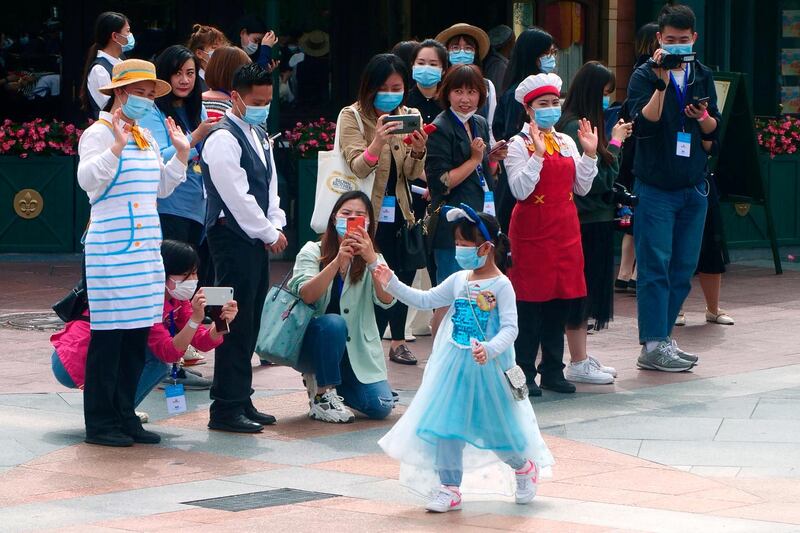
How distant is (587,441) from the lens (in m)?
8.05

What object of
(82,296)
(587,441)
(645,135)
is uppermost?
(645,135)

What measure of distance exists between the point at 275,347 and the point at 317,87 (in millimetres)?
10315

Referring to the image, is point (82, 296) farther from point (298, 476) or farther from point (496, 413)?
point (496, 413)

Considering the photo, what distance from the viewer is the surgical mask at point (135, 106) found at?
771cm

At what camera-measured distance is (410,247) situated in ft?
32.2

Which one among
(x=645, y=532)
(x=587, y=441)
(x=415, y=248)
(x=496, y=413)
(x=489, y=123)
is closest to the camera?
(x=645, y=532)

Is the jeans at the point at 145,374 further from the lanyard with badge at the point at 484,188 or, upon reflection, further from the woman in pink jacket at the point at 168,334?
the lanyard with badge at the point at 484,188

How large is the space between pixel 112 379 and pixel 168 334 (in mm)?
442

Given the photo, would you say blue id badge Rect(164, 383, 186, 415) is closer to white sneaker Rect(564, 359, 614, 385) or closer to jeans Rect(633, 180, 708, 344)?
white sneaker Rect(564, 359, 614, 385)

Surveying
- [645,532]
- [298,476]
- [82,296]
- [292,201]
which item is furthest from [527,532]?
[292,201]

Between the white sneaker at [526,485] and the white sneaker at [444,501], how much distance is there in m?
0.28

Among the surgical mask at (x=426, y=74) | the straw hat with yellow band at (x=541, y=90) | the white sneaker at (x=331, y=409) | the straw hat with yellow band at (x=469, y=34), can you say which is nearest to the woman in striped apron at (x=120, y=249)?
the white sneaker at (x=331, y=409)

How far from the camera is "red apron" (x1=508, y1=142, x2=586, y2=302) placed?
9164 mm

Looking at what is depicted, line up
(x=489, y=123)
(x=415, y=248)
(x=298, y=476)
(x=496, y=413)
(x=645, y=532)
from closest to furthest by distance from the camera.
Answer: (x=645, y=532), (x=496, y=413), (x=298, y=476), (x=415, y=248), (x=489, y=123)
